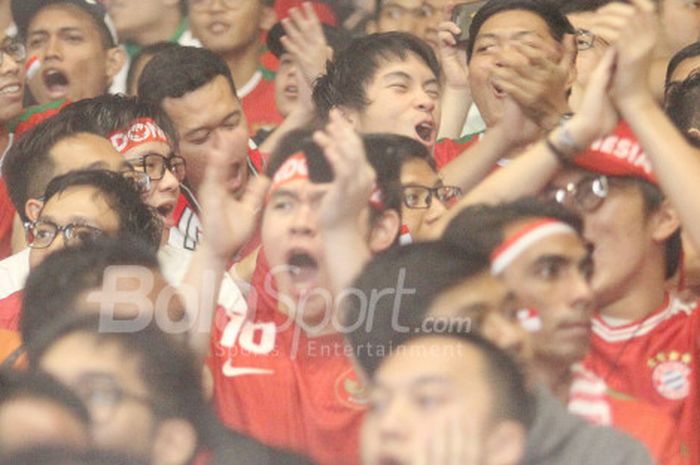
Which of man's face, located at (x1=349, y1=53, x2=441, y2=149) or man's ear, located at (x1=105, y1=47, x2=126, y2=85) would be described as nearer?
man's face, located at (x1=349, y1=53, x2=441, y2=149)

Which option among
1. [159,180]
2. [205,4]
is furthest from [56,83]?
[159,180]

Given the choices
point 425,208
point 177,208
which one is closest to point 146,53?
point 177,208

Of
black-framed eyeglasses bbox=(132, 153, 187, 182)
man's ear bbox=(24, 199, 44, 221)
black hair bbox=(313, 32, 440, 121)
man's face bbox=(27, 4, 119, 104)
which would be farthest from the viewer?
man's face bbox=(27, 4, 119, 104)

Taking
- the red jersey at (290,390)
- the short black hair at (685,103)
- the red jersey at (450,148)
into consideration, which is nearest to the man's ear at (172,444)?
the red jersey at (290,390)

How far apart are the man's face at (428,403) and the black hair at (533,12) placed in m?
1.36

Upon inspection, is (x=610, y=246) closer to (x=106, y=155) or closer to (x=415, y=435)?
(x=415, y=435)

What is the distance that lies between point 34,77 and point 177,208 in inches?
32.5

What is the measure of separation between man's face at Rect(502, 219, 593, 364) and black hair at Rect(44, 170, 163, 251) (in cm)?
65

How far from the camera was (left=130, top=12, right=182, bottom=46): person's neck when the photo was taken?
4.02 metres

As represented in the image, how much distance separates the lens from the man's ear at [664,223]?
2.39 metres

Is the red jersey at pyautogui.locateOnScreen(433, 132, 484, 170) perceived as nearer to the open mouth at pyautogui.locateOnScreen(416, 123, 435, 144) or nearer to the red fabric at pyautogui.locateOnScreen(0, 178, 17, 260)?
the open mouth at pyautogui.locateOnScreen(416, 123, 435, 144)

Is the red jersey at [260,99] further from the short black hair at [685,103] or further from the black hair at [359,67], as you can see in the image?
the short black hair at [685,103]

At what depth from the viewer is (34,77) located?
372 cm

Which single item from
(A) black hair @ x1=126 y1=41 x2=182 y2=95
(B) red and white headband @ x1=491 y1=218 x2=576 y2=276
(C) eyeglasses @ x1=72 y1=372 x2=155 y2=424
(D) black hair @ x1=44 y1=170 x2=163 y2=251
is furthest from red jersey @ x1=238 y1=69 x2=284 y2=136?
(C) eyeglasses @ x1=72 y1=372 x2=155 y2=424
